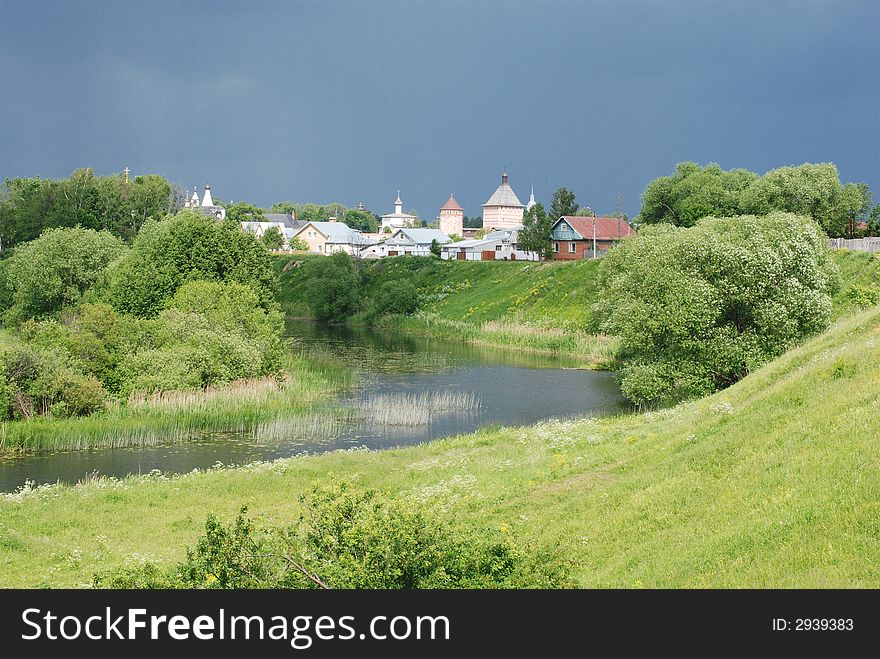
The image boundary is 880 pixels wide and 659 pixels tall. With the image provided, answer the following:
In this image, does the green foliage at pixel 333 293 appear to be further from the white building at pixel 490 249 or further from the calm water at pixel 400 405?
the white building at pixel 490 249

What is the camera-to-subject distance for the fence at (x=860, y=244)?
2434 inches

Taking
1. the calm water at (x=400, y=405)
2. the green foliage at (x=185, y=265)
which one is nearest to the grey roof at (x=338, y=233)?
the calm water at (x=400, y=405)

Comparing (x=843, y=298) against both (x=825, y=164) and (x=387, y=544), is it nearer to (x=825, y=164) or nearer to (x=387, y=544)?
(x=825, y=164)

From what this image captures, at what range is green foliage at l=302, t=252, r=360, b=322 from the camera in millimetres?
99812

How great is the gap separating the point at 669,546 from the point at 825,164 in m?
81.4

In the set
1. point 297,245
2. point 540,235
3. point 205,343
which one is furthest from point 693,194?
point 297,245

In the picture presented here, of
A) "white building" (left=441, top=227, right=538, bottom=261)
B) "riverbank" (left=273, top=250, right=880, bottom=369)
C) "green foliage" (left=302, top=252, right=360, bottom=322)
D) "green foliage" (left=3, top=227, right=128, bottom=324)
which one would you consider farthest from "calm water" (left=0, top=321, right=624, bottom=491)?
"white building" (left=441, top=227, right=538, bottom=261)

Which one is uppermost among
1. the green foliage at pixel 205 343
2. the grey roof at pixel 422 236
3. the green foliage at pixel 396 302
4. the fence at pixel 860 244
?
the grey roof at pixel 422 236

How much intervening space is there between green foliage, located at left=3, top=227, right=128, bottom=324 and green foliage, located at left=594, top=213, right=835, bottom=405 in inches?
1806

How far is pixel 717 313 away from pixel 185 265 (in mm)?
32156

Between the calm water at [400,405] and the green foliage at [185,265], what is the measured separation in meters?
9.48

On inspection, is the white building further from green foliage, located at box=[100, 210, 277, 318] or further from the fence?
green foliage, located at box=[100, 210, 277, 318]

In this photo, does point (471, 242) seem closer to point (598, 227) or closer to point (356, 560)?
point (598, 227)
